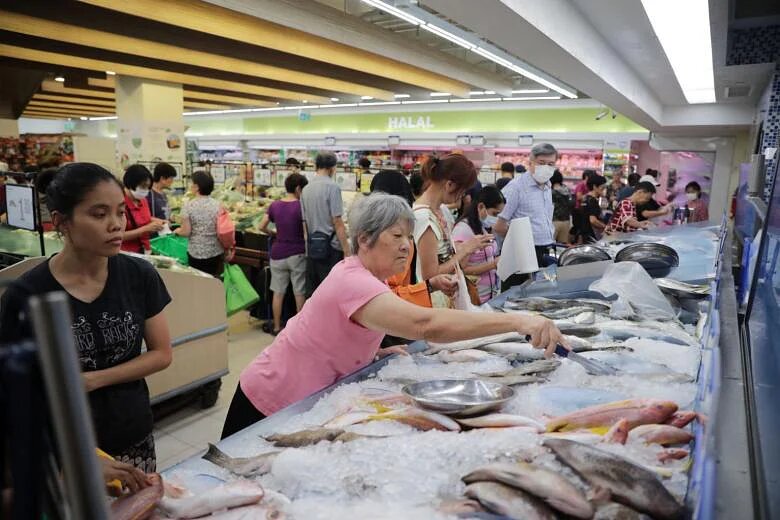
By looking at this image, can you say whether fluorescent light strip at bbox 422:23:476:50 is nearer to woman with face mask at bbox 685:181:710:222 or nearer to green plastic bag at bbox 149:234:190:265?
green plastic bag at bbox 149:234:190:265

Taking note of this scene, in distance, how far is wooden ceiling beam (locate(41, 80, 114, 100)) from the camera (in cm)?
1262

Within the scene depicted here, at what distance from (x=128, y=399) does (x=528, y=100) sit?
1453cm

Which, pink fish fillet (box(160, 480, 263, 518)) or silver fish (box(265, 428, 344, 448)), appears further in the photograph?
silver fish (box(265, 428, 344, 448))

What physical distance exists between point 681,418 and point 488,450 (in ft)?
Answer: 1.67

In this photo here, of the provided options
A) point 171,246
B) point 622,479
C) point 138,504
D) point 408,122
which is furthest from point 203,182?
point 408,122

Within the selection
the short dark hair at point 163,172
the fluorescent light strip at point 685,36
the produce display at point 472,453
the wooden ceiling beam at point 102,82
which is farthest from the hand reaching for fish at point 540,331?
the wooden ceiling beam at point 102,82

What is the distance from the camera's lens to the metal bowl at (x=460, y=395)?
148 cm

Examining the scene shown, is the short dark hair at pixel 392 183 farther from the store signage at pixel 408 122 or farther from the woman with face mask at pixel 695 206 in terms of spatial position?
the store signage at pixel 408 122

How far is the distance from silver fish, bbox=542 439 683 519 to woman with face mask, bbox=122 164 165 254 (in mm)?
4414

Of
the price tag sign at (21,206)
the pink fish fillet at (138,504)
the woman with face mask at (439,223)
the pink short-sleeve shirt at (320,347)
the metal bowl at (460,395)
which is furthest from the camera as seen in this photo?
the price tag sign at (21,206)

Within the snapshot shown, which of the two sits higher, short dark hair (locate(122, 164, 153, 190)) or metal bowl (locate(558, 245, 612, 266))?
short dark hair (locate(122, 164, 153, 190))

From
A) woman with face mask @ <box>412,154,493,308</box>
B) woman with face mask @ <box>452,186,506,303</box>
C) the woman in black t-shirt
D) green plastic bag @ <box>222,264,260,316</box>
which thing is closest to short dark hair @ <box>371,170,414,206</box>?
woman with face mask @ <box>412,154,493,308</box>

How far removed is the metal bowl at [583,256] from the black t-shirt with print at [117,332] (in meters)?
3.04

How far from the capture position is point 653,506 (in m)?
1.00
